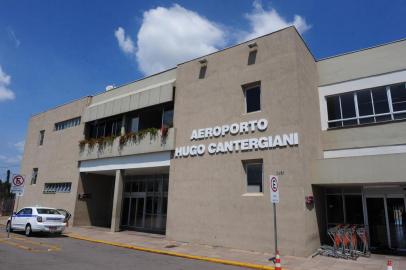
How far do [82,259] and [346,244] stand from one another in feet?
34.1

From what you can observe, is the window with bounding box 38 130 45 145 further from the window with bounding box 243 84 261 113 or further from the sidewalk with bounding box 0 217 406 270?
the window with bounding box 243 84 261 113

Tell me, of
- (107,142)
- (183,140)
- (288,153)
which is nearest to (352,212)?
(288,153)

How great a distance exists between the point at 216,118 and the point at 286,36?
205 inches

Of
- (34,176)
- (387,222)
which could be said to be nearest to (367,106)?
(387,222)

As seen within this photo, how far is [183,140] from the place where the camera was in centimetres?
1845

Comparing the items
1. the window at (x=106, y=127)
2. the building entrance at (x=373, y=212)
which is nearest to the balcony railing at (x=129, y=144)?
the window at (x=106, y=127)

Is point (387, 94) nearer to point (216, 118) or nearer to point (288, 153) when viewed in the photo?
point (288, 153)

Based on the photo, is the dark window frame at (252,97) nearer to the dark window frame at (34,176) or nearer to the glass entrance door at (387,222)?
the glass entrance door at (387,222)

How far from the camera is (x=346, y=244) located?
45.3ft

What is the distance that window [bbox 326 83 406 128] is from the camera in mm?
15664

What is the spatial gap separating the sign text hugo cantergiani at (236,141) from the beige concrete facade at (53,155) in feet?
38.7

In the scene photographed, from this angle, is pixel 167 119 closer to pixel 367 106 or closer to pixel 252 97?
pixel 252 97

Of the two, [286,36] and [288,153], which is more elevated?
Answer: [286,36]

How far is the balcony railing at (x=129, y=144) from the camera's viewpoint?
1928cm
